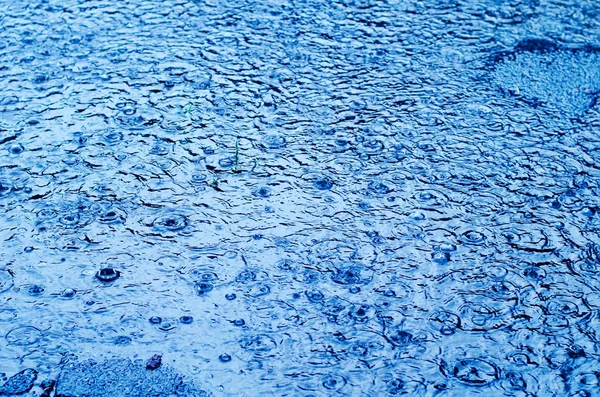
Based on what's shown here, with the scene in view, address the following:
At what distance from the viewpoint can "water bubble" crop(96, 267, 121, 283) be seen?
8.37ft

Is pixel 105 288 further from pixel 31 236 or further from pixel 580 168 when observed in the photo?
pixel 580 168

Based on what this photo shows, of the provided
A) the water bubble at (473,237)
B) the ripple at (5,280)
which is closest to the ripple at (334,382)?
the water bubble at (473,237)

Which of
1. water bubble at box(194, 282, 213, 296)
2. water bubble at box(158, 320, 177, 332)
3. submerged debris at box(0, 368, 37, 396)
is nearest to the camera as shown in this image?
submerged debris at box(0, 368, 37, 396)

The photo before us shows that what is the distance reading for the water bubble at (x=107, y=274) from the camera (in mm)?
2550

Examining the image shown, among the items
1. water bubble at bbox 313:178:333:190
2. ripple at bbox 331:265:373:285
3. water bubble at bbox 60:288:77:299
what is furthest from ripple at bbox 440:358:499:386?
water bubble at bbox 60:288:77:299

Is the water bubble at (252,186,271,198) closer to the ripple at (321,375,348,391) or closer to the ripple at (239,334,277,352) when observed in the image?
Answer: the ripple at (239,334,277,352)

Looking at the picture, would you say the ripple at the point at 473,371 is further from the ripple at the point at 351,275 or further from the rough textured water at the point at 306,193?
the ripple at the point at 351,275

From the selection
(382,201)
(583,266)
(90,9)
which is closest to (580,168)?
(583,266)

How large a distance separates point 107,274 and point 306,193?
2.71 ft

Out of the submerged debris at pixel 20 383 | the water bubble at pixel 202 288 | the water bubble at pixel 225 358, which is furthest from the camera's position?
the water bubble at pixel 202 288

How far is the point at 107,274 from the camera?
257 cm

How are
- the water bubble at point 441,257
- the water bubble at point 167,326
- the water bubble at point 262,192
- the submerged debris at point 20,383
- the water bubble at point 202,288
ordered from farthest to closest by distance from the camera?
the water bubble at point 262,192
the water bubble at point 441,257
the water bubble at point 202,288
the water bubble at point 167,326
the submerged debris at point 20,383

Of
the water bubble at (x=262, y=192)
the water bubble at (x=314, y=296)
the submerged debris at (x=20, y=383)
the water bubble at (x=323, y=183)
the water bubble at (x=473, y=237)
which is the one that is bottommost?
the submerged debris at (x=20, y=383)

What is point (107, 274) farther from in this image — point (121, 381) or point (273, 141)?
point (273, 141)
